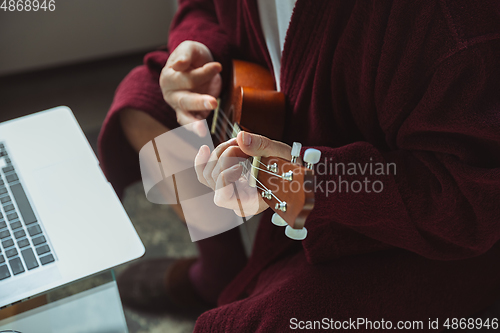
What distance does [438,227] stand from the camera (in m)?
0.48

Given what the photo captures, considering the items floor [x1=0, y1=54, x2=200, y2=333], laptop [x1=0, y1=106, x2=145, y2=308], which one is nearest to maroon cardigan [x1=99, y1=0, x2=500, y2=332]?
laptop [x1=0, y1=106, x2=145, y2=308]

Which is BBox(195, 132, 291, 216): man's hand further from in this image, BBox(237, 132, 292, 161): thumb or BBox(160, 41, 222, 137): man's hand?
BBox(160, 41, 222, 137): man's hand

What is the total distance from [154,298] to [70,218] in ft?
1.41

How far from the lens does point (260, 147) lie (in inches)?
15.4

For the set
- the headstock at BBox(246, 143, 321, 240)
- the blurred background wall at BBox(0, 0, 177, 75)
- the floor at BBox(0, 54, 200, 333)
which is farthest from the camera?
the blurred background wall at BBox(0, 0, 177, 75)

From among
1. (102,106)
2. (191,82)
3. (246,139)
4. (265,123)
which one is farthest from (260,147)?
(102,106)

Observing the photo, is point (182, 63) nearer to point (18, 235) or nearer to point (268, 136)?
point (268, 136)

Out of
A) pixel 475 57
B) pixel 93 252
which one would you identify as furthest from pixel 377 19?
pixel 93 252

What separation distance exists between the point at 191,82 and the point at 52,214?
0.27 metres

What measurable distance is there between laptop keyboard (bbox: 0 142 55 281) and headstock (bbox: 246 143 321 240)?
27 centimetres

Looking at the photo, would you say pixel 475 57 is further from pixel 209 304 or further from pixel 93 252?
pixel 209 304

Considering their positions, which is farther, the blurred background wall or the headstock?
the blurred background wall

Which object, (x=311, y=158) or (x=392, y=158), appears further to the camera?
(x=392, y=158)

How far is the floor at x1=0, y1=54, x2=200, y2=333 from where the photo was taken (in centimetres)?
86
